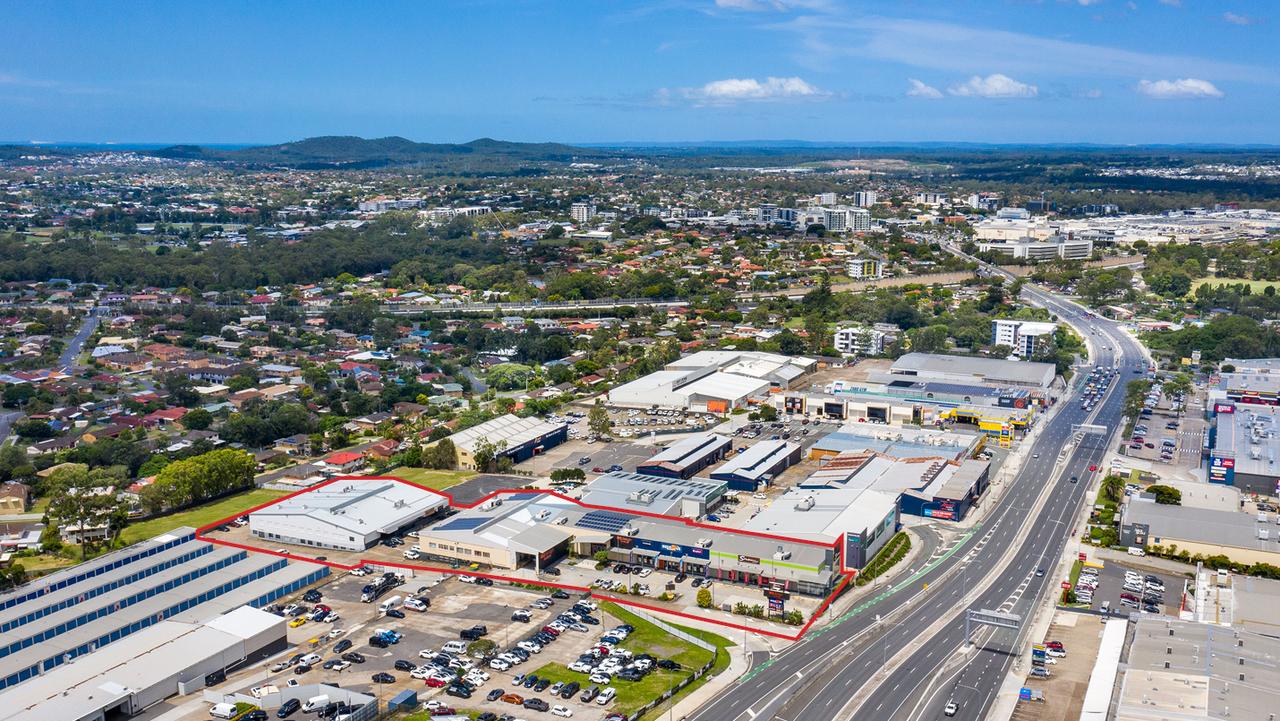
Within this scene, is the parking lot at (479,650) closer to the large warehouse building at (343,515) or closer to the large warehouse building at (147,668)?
the large warehouse building at (147,668)

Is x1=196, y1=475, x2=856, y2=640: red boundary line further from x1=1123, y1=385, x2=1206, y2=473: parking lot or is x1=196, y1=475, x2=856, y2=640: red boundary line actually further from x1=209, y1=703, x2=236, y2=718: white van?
x1=1123, y1=385, x2=1206, y2=473: parking lot

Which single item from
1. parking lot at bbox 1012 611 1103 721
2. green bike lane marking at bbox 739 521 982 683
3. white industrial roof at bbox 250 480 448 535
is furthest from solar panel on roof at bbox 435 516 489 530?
parking lot at bbox 1012 611 1103 721

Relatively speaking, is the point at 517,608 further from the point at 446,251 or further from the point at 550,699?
the point at 446,251

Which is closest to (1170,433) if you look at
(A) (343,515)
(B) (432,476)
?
(B) (432,476)

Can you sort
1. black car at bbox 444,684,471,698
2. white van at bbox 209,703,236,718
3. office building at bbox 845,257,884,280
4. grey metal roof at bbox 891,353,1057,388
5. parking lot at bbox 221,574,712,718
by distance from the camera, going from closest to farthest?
white van at bbox 209,703,236,718 → black car at bbox 444,684,471,698 → parking lot at bbox 221,574,712,718 → grey metal roof at bbox 891,353,1057,388 → office building at bbox 845,257,884,280

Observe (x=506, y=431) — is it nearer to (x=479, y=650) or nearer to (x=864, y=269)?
(x=479, y=650)

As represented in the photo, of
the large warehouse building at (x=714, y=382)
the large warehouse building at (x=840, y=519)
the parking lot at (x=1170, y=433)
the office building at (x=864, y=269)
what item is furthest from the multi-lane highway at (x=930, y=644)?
the office building at (x=864, y=269)
